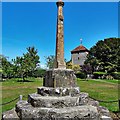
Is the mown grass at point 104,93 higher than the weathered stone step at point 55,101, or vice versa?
the weathered stone step at point 55,101

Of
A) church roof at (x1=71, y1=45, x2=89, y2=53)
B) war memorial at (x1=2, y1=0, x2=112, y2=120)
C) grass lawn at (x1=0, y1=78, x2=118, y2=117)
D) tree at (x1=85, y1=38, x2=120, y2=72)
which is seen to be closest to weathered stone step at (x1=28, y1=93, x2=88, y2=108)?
war memorial at (x1=2, y1=0, x2=112, y2=120)

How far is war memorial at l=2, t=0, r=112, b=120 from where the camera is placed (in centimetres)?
508

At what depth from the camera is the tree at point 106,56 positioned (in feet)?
172

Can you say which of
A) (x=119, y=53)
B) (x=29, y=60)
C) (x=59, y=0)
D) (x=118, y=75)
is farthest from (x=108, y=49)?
(x=59, y=0)

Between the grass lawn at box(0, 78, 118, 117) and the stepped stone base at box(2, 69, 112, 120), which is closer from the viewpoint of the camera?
the stepped stone base at box(2, 69, 112, 120)

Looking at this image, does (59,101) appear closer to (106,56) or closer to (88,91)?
(88,91)

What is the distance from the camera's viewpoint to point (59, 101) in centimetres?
539

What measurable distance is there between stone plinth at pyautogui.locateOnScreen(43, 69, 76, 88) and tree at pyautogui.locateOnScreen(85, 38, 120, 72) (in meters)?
46.8

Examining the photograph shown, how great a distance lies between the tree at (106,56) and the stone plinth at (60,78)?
4681 cm

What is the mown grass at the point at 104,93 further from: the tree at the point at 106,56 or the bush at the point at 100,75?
the tree at the point at 106,56

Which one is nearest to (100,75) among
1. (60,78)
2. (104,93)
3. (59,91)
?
(104,93)

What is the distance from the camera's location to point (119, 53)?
54.2 metres

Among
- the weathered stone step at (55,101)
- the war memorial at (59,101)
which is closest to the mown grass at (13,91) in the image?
the war memorial at (59,101)

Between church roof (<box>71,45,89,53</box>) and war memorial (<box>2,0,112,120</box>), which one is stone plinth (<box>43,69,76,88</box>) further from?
church roof (<box>71,45,89,53</box>)
